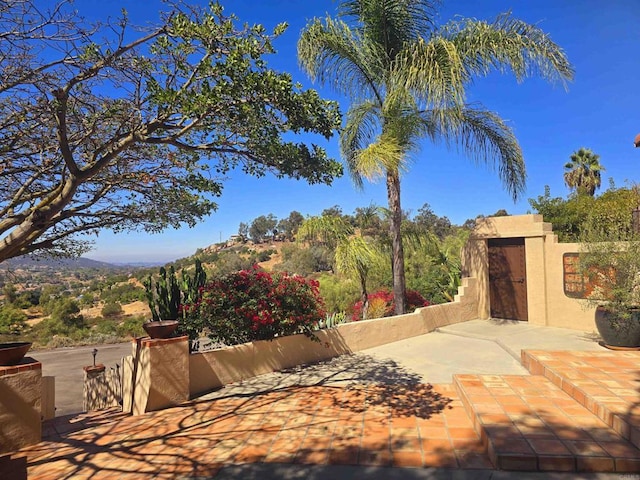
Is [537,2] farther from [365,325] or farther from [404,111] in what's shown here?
[365,325]

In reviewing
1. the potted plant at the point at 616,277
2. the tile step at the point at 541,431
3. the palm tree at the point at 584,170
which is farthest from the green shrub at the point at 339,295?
the palm tree at the point at 584,170

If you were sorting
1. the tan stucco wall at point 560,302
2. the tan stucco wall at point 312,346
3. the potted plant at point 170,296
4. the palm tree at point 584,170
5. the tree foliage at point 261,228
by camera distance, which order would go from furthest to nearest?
the tree foliage at point 261,228, the palm tree at point 584,170, the tan stucco wall at point 560,302, the potted plant at point 170,296, the tan stucco wall at point 312,346

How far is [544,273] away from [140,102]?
928 centimetres

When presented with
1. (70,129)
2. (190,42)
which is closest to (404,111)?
(190,42)

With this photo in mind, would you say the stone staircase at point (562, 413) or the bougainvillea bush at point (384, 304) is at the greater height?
the bougainvillea bush at point (384, 304)

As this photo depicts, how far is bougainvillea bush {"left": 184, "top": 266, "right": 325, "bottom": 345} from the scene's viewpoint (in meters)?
5.86

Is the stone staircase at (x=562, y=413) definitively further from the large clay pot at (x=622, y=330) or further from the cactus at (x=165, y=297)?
the cactus at (x=165, y=297)

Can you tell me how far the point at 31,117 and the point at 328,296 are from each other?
496 inches

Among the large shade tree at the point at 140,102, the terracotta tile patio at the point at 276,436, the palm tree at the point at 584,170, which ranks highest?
the palm tree at the point at 584,170

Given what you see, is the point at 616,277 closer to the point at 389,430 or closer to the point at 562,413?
the point at 562,413

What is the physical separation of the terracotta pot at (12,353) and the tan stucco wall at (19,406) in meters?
0.10

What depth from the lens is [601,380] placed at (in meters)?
4.49

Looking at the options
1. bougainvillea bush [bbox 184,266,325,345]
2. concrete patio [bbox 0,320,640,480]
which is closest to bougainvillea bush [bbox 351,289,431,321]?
bougainvillea bush [bbox 184,266,325,345]

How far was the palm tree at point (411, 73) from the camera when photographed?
7.65 m
